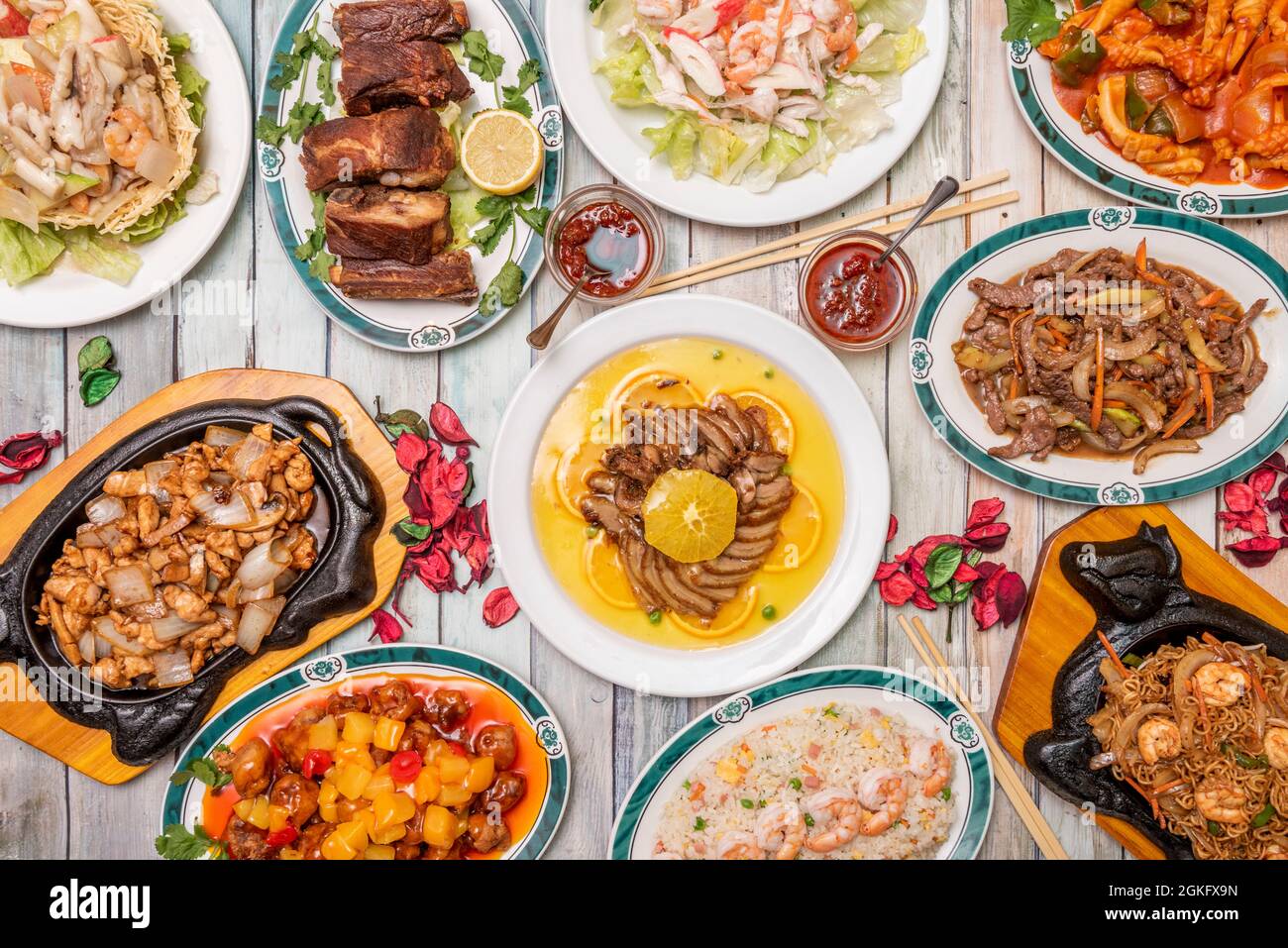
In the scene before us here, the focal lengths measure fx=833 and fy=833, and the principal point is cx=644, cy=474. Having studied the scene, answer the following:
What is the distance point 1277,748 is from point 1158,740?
418 millimetres

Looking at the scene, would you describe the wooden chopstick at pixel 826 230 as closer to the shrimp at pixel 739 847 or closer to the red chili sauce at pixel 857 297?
the red chili sauce at pixel 857 297

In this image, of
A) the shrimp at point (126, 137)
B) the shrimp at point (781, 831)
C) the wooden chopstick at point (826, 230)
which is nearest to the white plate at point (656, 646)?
the wooden chopstick at point (826, 230)

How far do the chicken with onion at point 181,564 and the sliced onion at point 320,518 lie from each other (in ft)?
0.30

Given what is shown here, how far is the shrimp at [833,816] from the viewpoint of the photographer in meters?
3.31

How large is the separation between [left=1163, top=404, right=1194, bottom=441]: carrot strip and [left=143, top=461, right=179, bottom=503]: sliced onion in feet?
13.1

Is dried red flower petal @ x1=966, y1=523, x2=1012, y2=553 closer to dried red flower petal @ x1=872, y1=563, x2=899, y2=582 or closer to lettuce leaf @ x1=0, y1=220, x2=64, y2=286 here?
dried red flower petal @ x1=872, y1=563, x2=899, y2=582

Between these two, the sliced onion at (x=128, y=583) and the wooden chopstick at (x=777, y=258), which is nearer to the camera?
the sliced onion at (x=128, y=583)

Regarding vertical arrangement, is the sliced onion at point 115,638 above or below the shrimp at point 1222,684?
below

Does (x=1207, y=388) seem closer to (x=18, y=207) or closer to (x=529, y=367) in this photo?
(x=529, y=367)

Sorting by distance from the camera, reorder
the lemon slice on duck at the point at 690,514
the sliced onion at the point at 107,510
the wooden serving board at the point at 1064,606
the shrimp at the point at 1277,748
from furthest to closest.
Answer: the wooden serving board at the point at 1064,606, the sliced onion at the point at 107,510, the lemon slice on duck at the point at 690,514, the shrimp at the point at 1277,748

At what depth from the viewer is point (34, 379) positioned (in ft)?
11.8

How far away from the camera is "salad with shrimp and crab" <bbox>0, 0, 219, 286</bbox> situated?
311cm
